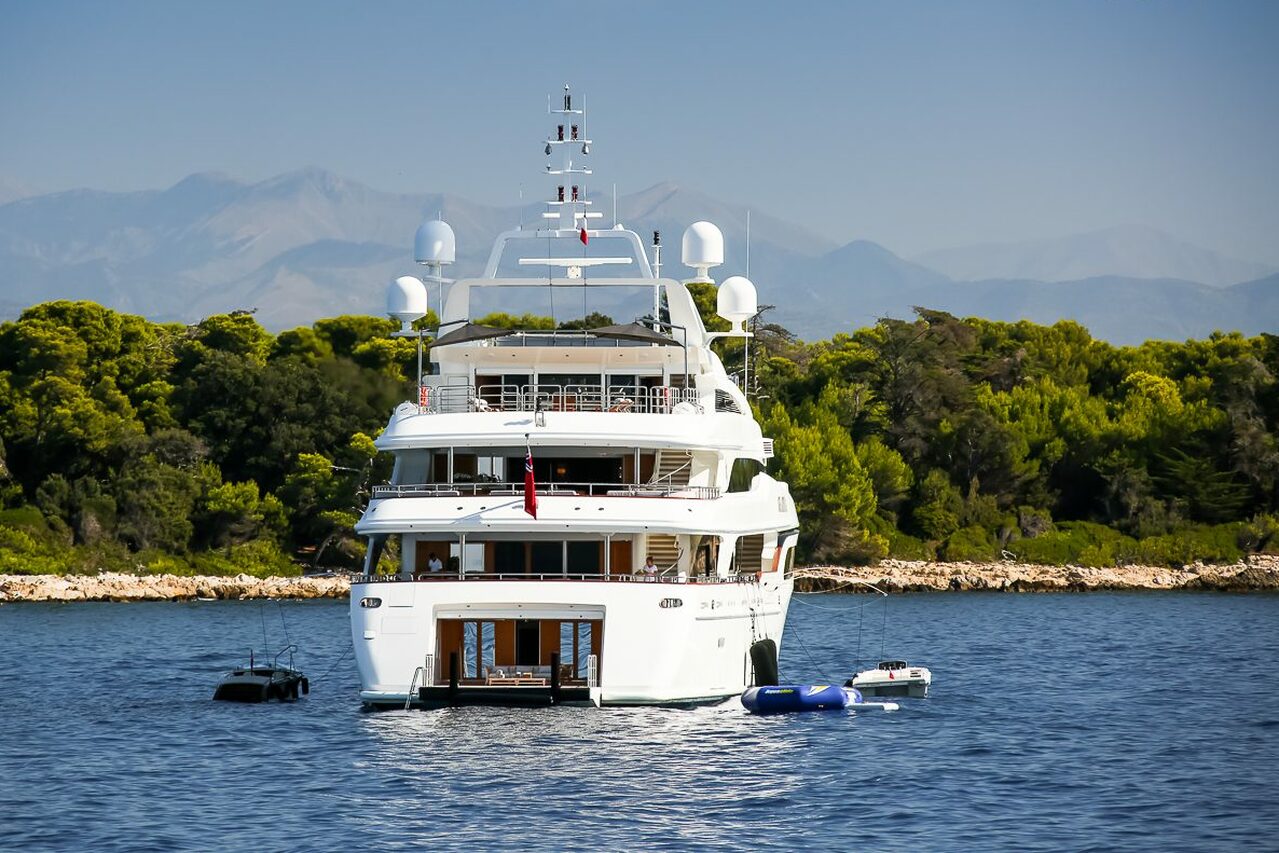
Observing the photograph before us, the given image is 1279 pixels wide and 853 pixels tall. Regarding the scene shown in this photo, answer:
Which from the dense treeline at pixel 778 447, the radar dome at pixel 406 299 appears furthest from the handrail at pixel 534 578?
the dense treeline at pixel 778 447

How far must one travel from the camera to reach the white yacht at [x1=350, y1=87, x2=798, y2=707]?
108ft

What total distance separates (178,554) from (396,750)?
52221mm

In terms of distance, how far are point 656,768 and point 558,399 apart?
478 inches

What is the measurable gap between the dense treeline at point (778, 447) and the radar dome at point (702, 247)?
114ft

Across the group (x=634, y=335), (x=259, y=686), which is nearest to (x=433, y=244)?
(x=634, y=335)

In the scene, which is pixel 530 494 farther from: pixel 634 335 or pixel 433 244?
pixel 433 244

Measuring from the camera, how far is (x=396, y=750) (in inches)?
1221

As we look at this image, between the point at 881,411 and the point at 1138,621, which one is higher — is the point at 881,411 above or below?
above

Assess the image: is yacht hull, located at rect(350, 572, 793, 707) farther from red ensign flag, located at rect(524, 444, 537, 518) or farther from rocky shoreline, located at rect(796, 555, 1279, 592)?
rocky shoreline, located at rect(796, 555, 1279, 592)

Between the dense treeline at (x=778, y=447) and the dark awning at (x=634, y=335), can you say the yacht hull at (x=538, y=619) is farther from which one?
the dense treeline at (x=778, y=447)

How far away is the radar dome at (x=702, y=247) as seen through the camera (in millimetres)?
44000

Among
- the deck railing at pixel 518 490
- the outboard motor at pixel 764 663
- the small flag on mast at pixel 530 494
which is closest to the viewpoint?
the small flag on mast at pixel 530 494

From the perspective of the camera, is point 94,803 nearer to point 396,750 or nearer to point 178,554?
point 396,750

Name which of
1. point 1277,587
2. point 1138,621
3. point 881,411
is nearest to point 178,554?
point 881,411
